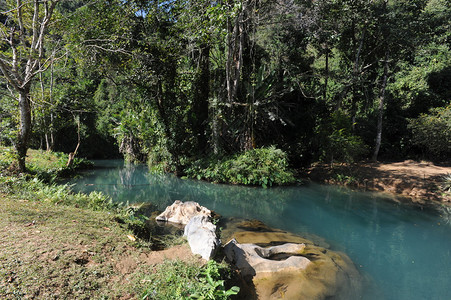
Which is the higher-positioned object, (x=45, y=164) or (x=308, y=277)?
(x=45, y=164)

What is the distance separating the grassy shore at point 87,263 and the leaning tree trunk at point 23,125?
332cm

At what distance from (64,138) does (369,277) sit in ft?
76.1

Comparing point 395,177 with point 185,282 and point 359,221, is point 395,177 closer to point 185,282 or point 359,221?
point 359,221

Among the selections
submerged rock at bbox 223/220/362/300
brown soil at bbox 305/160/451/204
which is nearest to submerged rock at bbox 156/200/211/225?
submerged rock at bbox 223/220/362/300

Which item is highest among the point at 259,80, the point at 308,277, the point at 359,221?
the point at 259,80

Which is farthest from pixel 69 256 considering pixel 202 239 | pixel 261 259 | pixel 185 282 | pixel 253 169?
pixel 253 169

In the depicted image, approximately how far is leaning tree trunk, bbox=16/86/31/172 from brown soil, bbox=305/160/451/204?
11.3 meters

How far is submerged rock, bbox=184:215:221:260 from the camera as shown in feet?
9.83

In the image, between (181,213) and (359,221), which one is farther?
(359,221)

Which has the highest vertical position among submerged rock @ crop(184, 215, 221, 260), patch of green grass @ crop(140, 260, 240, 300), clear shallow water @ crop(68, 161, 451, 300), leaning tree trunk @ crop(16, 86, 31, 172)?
leaning tree trunk @ crop(16, 86, 31, 172)

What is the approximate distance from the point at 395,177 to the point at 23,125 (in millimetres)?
12987

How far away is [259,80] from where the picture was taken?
1187 centimetres

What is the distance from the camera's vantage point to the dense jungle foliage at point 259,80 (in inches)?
411

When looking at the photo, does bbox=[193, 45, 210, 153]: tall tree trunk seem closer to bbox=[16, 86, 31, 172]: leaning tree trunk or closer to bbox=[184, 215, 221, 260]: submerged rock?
bbox=[16, 86, 31, 172]: leaning tree trunk
